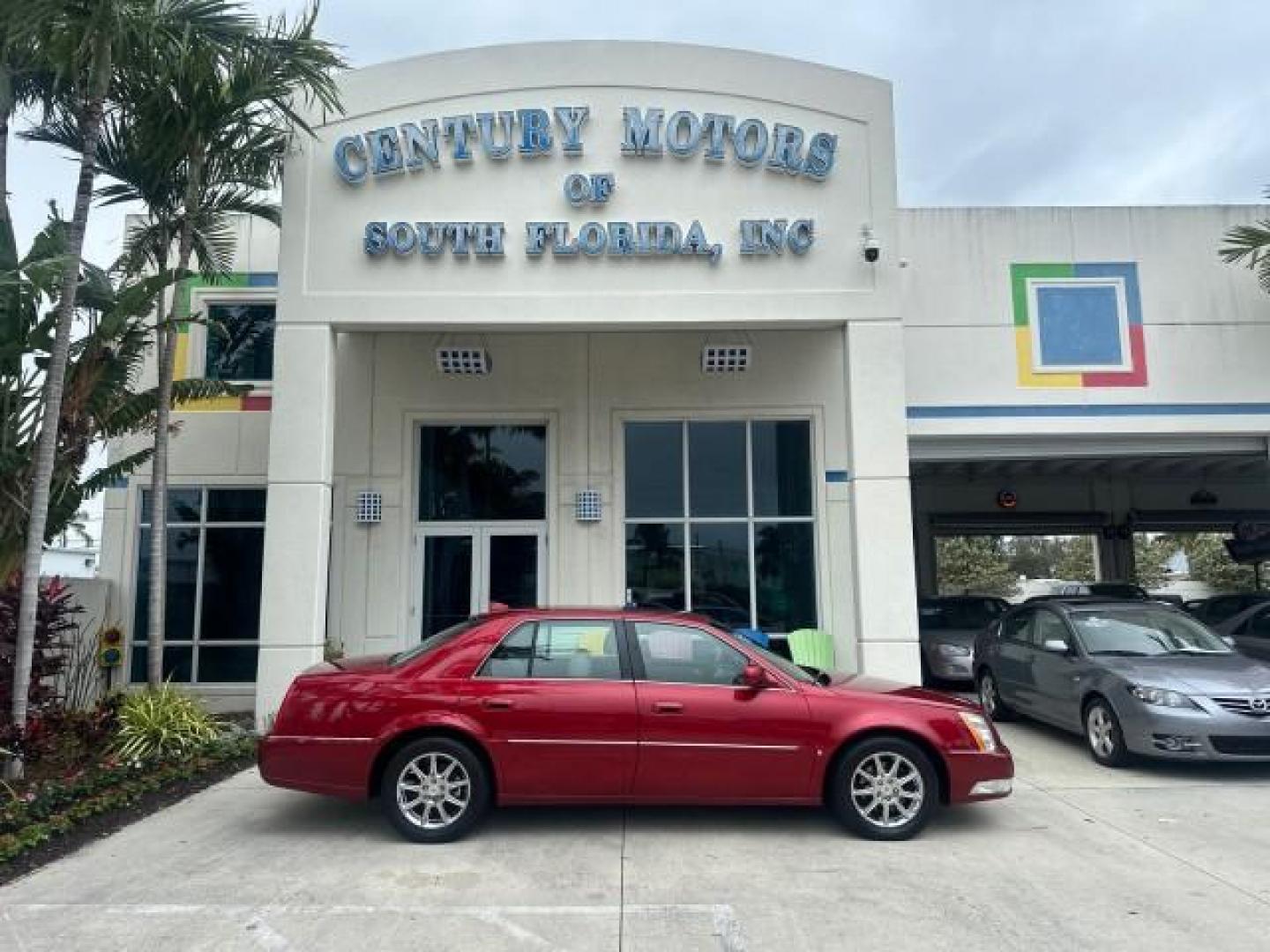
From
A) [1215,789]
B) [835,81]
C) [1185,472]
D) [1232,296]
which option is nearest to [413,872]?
[1215,789]

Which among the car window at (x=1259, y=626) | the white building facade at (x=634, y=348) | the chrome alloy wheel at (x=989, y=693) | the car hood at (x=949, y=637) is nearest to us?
the white building facade at (x=634, y=348)

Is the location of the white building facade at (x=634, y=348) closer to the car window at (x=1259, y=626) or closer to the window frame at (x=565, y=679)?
the car window at (x=1259, y=626)

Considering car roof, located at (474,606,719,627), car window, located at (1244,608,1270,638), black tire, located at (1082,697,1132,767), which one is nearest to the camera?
car roof, located at (474,606,719,627)

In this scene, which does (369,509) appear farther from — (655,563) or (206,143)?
(206,143)

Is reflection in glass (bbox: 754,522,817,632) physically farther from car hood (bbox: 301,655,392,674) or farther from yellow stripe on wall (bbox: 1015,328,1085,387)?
car hood (bbox: 301,655,392,674)

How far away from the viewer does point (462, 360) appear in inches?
469

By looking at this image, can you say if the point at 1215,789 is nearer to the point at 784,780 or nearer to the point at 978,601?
the point at 784,780

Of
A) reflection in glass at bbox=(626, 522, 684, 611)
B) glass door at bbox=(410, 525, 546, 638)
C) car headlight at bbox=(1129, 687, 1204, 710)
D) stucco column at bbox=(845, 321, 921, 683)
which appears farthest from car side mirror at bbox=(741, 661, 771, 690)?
glass door at bbox=(410, 525, 546, 638)

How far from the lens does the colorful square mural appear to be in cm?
1236

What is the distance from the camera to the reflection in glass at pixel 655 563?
39.3ft

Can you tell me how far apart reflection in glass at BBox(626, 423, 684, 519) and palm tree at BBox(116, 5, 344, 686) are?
5172mm

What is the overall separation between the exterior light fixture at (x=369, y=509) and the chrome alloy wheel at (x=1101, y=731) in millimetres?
8331

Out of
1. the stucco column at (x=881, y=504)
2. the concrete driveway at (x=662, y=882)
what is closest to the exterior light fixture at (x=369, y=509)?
the concrete driveway at (x=662, y=882)

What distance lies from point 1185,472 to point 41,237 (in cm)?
2002
